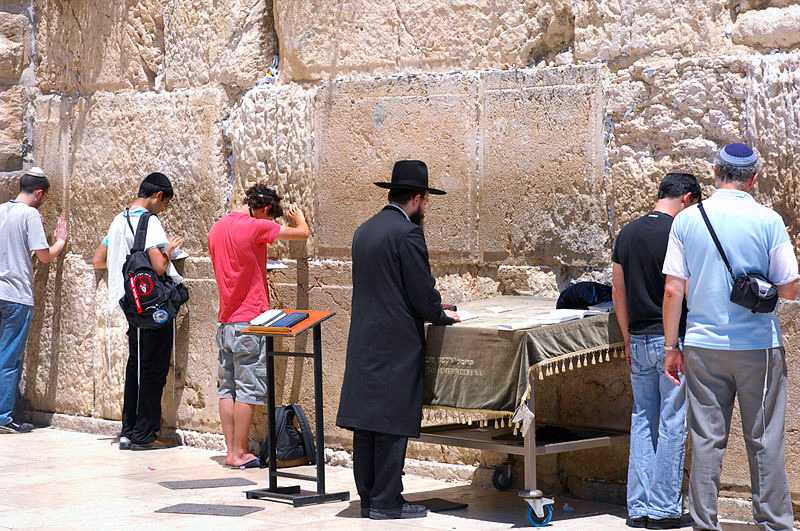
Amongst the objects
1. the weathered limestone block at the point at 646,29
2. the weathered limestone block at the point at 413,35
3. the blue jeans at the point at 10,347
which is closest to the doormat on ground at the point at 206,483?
the blue jeans at the point at 10,347

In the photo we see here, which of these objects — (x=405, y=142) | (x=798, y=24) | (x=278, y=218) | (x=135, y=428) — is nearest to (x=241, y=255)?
(x=278, y=218)

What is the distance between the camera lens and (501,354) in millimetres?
5258

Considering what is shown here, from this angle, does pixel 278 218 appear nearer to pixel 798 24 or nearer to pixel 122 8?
pixel 122 8

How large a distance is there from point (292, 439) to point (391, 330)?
6.07 ft

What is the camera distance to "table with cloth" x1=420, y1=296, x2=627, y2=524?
17.1ft

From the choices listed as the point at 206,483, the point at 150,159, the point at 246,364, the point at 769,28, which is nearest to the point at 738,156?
the point at 769,28

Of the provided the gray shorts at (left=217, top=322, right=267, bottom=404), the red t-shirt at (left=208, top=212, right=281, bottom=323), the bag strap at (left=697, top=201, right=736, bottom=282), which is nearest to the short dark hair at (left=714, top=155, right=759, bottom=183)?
the bag strap at (left=697, top=201, right=736, bottom=282)

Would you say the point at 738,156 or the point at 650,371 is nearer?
the point at 738,156

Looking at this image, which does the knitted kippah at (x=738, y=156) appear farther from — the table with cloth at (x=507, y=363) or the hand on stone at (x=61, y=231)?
the hand on stone at (x=61, y=231)

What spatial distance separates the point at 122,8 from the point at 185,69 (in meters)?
0.87

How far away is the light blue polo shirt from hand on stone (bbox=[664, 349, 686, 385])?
19cm

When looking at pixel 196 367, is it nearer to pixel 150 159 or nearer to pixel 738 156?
pixel 150 159

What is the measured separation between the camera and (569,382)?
20.1 ft

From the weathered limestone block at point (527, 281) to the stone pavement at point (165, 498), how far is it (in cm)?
110
